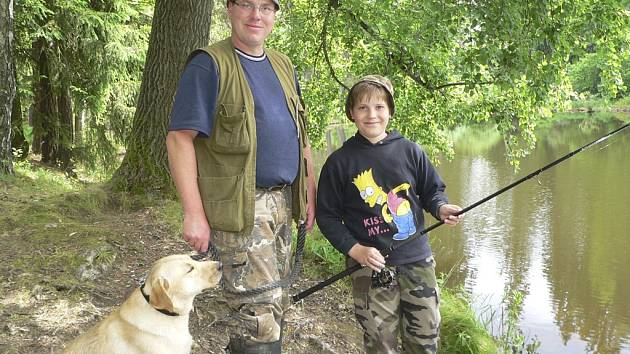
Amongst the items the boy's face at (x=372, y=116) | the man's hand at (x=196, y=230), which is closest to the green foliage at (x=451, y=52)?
the boy's face at (x=372, y=116)

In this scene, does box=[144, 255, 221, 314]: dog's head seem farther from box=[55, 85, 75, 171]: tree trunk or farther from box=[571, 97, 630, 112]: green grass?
A: box=[571, 97, 630, 112]: green grass

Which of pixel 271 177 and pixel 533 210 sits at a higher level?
pixel 271 177

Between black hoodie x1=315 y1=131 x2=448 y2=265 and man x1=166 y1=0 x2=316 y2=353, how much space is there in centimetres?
28

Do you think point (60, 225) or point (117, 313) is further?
point (60, 225)

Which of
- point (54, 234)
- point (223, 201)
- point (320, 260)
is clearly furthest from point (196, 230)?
point (320, 260)

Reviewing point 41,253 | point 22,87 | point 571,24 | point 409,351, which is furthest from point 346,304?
point 22,87

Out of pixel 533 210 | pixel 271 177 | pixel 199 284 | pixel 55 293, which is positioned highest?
pixel 271 177

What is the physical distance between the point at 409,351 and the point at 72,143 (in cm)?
1114

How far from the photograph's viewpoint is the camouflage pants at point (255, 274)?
2670mm

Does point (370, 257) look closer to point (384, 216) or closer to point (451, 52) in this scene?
point (384, 216)

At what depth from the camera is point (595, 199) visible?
54.5 feet

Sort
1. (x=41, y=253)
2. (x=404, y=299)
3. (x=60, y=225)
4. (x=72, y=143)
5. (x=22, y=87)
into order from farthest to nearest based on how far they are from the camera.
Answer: (x=72, y=143), (x=22, y=87), (x=60, y=225), (x=41, y=253), (x=404, y=299)

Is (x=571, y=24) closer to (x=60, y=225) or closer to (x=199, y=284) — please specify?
(x=199, y=284)

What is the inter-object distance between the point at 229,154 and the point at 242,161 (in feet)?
0.24
